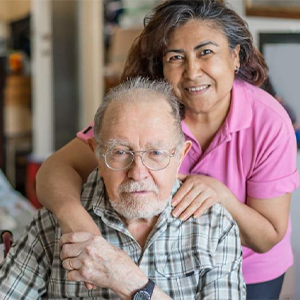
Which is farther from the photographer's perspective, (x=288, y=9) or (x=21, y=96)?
(x=21, y=96)

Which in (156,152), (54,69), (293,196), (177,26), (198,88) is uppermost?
(177,26)

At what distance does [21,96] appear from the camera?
5.96m

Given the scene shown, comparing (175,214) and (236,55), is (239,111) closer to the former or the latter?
(236,55)

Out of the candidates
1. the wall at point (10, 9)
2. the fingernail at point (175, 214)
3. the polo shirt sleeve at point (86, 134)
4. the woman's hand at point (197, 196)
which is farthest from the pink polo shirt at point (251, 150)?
the wall at point (10, 9)

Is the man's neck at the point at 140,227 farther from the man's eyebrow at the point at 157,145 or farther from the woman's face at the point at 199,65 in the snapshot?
the woman's face at the point at 199,65

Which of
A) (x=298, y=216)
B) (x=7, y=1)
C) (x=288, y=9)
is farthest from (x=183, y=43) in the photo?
(x=7, y=1)

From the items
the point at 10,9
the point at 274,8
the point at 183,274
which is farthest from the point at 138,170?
the point at 10,9

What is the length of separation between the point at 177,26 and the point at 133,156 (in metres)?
0.43

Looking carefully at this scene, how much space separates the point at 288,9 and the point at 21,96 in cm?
389

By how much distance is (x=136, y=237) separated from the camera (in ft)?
4.92

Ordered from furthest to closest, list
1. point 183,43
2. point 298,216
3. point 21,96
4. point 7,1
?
point 7,1 < point 21,96 < point 298,216 < point 183,43

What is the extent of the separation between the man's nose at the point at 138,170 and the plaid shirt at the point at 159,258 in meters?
0.15

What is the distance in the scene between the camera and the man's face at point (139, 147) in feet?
4.54

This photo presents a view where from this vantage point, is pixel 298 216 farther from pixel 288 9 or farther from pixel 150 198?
pixel 288 9
